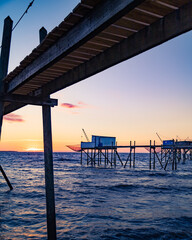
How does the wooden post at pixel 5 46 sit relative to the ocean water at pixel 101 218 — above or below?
above

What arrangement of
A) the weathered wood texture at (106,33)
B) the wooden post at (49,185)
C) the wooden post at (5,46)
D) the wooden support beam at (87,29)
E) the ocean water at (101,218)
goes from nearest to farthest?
1. the wooden support beam at (87,29)
2. the weathered wood texture at (106,33)
3. the wooden post at (49,185)
4. the wooden post at (5,46)
5. the ocean water at (101,218)

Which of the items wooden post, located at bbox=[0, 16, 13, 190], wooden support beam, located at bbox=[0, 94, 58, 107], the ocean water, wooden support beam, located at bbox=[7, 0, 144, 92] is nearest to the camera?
wooden support beam, located at bbox=[7, 0, 144, 92]

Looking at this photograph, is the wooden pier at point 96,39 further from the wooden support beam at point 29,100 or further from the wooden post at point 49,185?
the wooden support beam at point 29,100

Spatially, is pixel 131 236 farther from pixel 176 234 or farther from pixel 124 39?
pixel 124 39

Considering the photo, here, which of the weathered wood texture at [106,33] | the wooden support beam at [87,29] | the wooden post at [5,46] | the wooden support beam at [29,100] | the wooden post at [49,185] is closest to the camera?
the wooden support beam at [87,29]

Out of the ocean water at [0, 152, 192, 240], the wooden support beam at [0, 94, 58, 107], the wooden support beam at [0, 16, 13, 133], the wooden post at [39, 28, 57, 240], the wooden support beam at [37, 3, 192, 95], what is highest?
the wooden support beam at [0, 16, 13, 133]

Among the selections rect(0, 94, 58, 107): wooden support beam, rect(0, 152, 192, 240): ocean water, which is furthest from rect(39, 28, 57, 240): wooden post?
rect(0, 152, 192, 240): ocean water

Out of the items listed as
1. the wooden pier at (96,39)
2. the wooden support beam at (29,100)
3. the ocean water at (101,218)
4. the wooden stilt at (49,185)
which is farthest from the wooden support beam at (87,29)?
the ocean water at (101,218)

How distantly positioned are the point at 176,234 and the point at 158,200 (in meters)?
6.26

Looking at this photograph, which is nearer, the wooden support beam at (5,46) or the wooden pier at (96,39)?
the wooden pier at (96,39)

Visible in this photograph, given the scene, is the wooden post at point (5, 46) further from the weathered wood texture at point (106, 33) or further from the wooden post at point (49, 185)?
the weathered wood texture at point (106, 33)

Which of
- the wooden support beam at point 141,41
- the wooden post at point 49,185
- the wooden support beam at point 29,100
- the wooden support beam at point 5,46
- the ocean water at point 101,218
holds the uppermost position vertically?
the wooden support beam at point 5,46

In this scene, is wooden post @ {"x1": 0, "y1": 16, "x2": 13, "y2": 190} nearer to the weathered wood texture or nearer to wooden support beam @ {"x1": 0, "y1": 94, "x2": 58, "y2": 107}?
wooden support beam @ {"x1": 0, "y1": 94, "x2": 58, "y2": 107}

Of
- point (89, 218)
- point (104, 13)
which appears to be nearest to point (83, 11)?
point (104, 13)
